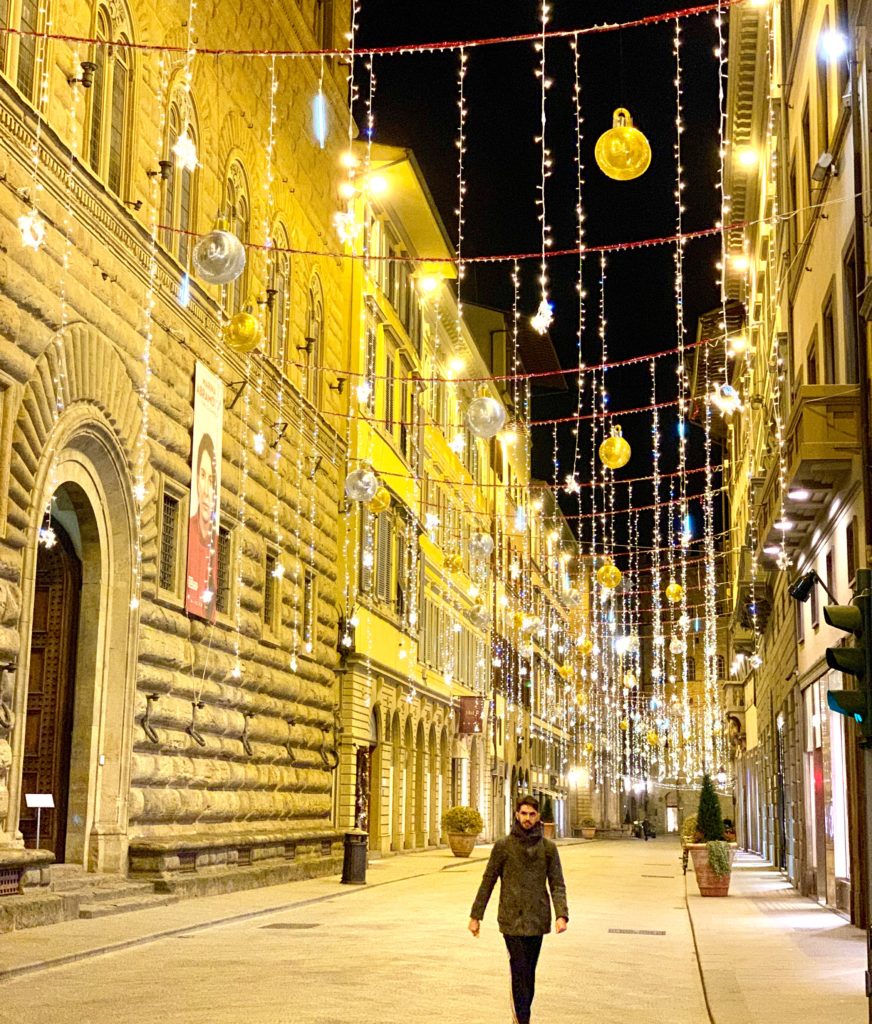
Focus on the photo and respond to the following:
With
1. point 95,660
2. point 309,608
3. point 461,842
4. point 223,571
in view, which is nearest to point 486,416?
point 223,571

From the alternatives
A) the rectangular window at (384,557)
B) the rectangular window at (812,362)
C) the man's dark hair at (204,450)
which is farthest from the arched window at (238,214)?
the rectangular window at (384,557)

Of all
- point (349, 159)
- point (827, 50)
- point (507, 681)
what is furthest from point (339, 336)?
point (507, 681)

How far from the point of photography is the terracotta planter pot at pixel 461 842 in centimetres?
4112

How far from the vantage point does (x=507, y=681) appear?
66250 mm

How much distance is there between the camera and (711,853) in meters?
26.0

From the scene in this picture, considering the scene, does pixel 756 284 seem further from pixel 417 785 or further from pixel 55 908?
pixel 55 908

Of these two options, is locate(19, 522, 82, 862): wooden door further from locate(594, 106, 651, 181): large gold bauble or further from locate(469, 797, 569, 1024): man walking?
locate(469, 797, 569, 1024): man walking

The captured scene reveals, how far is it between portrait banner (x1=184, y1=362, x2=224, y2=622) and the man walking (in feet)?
40.7

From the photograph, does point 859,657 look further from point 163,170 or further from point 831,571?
point 163,170

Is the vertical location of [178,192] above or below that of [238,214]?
below

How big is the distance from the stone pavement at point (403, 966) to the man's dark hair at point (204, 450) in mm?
6582

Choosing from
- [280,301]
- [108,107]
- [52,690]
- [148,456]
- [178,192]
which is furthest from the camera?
[280,301]

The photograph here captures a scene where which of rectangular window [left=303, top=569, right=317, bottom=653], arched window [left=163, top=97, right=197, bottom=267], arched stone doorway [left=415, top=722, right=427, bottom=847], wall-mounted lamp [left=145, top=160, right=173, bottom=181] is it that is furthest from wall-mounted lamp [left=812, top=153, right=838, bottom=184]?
arched stone doorway [left=415, top=722, right=427, bottom=847]

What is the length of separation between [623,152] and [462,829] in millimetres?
30449
